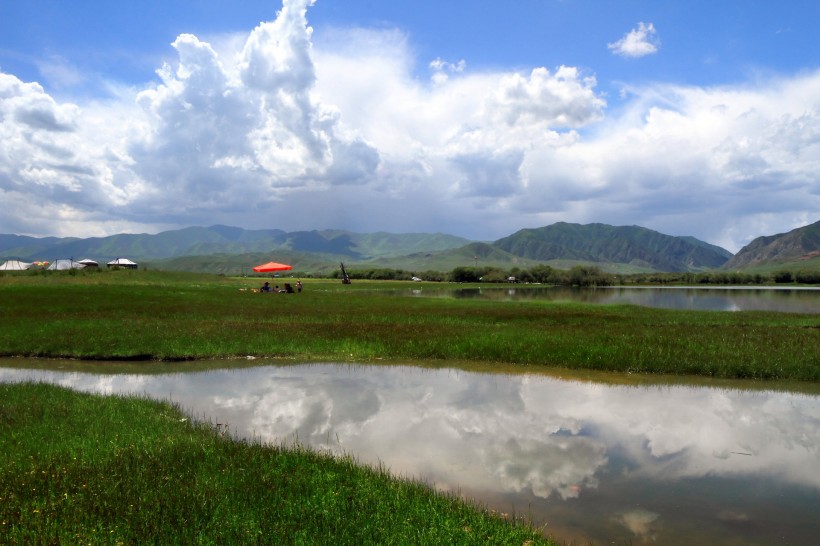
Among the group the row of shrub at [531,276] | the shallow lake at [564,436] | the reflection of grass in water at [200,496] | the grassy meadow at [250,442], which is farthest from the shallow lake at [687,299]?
the reflection of grass in water at [200,496]

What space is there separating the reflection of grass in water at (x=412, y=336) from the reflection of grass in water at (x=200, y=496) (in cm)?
1627

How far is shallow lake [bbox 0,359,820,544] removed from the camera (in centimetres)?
1058

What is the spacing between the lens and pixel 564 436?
15422 mm

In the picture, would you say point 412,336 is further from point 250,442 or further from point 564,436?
point 250,442

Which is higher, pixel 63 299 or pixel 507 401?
pixel 63 299

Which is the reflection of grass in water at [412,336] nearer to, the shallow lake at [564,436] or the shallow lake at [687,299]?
the shallow lake at [564,436]

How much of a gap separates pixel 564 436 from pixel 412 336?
→ 1804 cm

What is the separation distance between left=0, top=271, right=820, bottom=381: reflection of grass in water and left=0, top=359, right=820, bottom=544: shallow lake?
11.4 ft

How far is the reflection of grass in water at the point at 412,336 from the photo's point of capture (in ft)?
85.5

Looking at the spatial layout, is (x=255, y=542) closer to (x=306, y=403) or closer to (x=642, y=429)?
(x=306, y=403)

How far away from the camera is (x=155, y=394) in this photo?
2027 cm

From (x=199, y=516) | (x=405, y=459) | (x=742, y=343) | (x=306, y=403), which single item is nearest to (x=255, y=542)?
(x=199, y=516)

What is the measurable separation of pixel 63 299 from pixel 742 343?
55.4m

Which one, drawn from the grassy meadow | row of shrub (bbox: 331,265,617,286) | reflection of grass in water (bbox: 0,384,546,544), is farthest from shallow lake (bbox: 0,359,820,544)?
row of shrub (bbox: 331,265,617,286)
